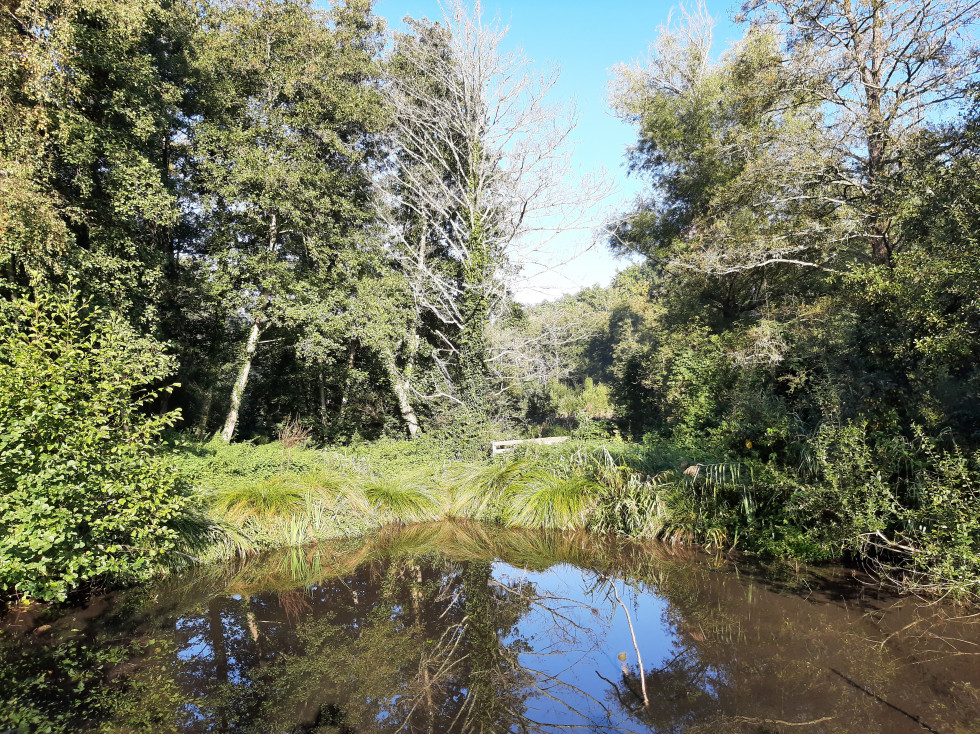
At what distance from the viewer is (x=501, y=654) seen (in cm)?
438

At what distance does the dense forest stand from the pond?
559 mm

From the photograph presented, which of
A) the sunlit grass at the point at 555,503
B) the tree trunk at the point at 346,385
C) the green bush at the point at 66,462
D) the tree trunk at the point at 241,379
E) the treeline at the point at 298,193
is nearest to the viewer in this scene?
the green bush at the point at 66,462

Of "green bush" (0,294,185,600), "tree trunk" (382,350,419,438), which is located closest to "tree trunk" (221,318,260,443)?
"tree trunk" (382,350,419,438)

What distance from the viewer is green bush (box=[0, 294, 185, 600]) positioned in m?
4.11

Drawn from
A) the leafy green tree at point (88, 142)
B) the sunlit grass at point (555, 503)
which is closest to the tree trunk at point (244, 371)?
the leafy green tree at point (88, 142)

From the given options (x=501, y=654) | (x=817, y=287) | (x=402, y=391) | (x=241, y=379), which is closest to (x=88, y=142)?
(x=241, y=379)

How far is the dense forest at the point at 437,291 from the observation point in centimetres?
504

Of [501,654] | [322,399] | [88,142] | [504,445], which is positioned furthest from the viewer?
[322,399]

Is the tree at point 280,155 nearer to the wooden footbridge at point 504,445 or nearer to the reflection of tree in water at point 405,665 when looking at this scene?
the wooden footbridge at point 504,445

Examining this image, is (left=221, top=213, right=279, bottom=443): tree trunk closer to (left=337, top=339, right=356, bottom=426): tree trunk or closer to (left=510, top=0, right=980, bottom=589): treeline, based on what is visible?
(left=337, top=339, right=356, bottom=426): tree trunk

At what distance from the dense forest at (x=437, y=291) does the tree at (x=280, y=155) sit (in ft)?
0.31

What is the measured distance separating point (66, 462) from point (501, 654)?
4012 mm

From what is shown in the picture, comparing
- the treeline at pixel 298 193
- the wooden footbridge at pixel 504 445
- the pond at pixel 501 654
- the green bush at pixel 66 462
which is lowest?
the pond at pixel 501 654

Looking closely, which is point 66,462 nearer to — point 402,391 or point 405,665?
point 405,665
